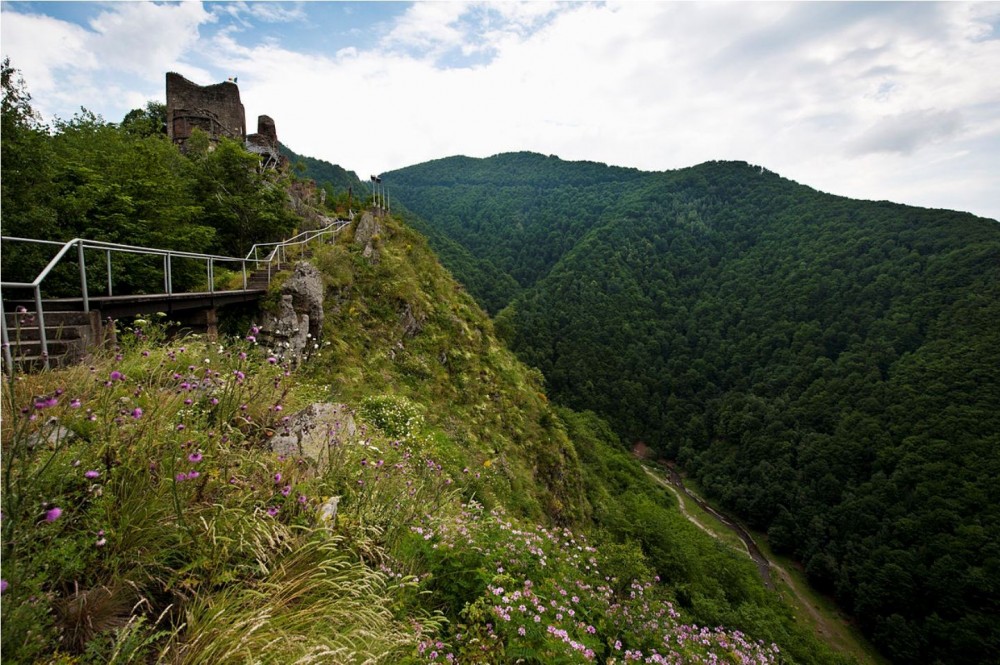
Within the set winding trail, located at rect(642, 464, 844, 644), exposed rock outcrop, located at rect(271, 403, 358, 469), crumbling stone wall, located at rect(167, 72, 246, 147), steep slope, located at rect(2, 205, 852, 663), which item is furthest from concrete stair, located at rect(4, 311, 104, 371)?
winding trail, located at rect(642, 464, 844, 644)

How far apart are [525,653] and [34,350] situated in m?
5.87

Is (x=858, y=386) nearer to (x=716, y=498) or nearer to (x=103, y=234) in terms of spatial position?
(x=716, y=498)

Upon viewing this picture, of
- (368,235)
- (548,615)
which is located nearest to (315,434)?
(548,615)

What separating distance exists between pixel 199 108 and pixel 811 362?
85589 mm

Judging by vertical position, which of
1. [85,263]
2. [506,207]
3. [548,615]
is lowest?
[548,615]

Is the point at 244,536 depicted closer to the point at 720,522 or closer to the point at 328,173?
the point at 720,522

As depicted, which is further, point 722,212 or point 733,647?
point 722,212

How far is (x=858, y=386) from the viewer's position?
60.9 meters

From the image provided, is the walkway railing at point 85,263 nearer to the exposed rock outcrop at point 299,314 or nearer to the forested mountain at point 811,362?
the exposed rock outcrop at point 299,314

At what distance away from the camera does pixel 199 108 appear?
25500 millimetres

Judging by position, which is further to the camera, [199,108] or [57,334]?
[199,108]

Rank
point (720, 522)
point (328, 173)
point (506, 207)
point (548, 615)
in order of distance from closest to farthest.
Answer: point (548, 615)
point (720, 522)
point (328, 173)
point (506, 207)

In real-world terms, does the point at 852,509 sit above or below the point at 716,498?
above

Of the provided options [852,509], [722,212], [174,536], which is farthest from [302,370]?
[722,212]
